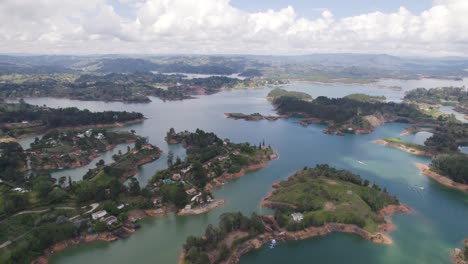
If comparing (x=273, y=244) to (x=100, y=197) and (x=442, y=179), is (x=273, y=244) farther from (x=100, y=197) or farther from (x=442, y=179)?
(x=442, y=179)

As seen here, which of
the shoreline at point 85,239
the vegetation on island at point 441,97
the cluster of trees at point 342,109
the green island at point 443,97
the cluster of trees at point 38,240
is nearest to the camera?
the cluster of trees at point 38,240

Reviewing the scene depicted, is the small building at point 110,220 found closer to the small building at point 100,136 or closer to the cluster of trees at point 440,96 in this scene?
the small building at point 100,136

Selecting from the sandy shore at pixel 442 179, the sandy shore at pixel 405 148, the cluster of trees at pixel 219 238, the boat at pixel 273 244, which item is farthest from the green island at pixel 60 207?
the sandy shore at pixel 405 148

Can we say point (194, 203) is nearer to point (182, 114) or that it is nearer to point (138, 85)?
point (182, 114)

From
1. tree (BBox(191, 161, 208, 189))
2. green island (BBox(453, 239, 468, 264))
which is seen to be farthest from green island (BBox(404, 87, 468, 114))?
tree (BBox(191, 161, 208, 189))

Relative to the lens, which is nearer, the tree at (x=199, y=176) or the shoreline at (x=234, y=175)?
the tree at (x=199, y=176)

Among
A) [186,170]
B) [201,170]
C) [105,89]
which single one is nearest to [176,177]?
[186,170]
